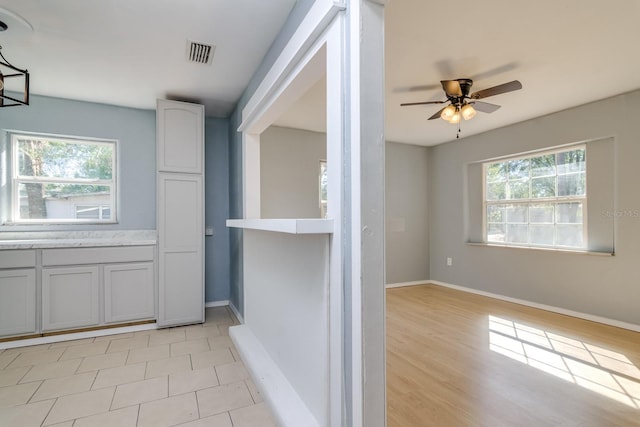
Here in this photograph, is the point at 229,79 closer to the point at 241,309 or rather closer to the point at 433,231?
the point at 241,309

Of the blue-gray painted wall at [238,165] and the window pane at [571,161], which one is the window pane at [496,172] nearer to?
the window pane at [571,161]

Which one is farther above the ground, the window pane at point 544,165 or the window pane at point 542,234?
the window pane at point 544,165

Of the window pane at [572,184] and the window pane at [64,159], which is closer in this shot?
the window pane at [64,159]

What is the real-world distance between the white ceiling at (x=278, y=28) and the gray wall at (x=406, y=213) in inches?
80.7

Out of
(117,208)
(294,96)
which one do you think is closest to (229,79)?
(294,96)

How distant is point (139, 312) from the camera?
3.14 metres

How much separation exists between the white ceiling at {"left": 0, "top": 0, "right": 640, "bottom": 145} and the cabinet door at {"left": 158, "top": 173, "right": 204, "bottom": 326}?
1029mm

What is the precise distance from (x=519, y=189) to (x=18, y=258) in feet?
19.3

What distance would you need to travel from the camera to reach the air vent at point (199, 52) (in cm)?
232

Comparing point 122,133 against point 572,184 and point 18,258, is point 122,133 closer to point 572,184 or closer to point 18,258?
point 18,258

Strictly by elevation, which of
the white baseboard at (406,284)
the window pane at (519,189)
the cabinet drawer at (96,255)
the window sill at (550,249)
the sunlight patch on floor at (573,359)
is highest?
the window pane at (519,189)

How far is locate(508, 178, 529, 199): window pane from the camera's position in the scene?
4.29 meters

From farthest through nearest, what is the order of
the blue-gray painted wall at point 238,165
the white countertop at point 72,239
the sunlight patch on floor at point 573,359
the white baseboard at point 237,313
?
the white baseboard at point 237,313
the white countertop at point 72,239
the blue-gray painted wall at point 238,165
the sunlight patch on floor at point 573,359

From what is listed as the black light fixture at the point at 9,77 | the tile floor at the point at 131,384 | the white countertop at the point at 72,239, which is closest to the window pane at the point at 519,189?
the tile floor at the point at 131,384
